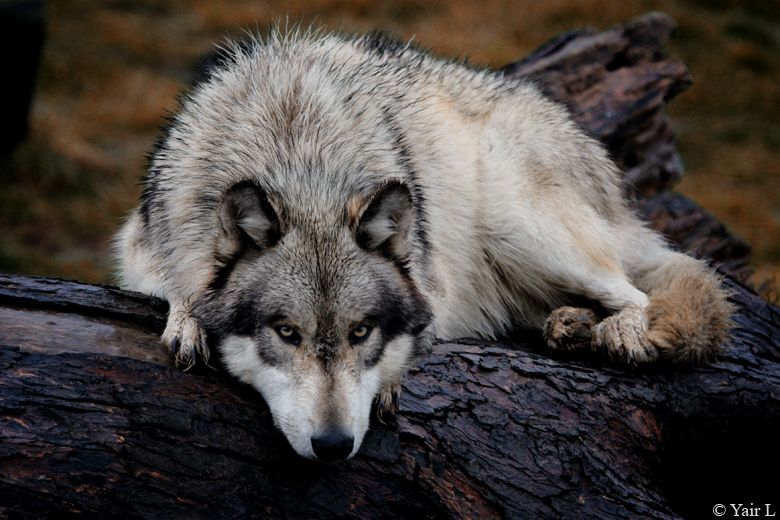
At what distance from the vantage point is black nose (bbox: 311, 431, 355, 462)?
3.56 metres

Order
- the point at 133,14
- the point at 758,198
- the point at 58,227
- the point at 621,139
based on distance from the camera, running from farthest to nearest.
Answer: the point at 133,14 → the point at 758,198 → the point at 58,227 → the point at 621,139

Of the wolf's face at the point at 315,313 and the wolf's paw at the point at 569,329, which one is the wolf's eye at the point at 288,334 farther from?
the wolf's paw at the point at 569,329

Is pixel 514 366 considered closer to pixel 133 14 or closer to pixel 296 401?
pixel 296 401

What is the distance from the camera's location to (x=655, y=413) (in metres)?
4.84

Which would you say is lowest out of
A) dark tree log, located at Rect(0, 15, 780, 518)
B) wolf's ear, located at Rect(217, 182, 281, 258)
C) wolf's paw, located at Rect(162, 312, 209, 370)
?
dark tree log, located at Rect(0, 15, 780, 518)

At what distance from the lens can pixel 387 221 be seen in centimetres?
401

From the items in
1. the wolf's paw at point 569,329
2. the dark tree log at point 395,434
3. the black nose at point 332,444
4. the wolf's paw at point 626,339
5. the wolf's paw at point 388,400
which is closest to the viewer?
the black nose at point 332,444

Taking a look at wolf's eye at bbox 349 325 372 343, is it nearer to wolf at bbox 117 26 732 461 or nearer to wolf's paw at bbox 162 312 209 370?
wolf at bbox 117 26 732 461

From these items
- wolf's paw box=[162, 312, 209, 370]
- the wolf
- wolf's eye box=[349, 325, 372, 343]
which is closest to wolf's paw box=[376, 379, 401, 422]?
the wolf

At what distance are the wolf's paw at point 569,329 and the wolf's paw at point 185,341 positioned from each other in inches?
87.7

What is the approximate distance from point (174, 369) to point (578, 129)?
3.66 m

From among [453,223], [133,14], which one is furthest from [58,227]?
[453,223]

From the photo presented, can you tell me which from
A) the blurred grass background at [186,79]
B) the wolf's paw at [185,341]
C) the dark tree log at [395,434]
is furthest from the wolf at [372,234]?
the blurred grass background at [186,79]

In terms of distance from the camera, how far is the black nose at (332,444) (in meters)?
3.56
